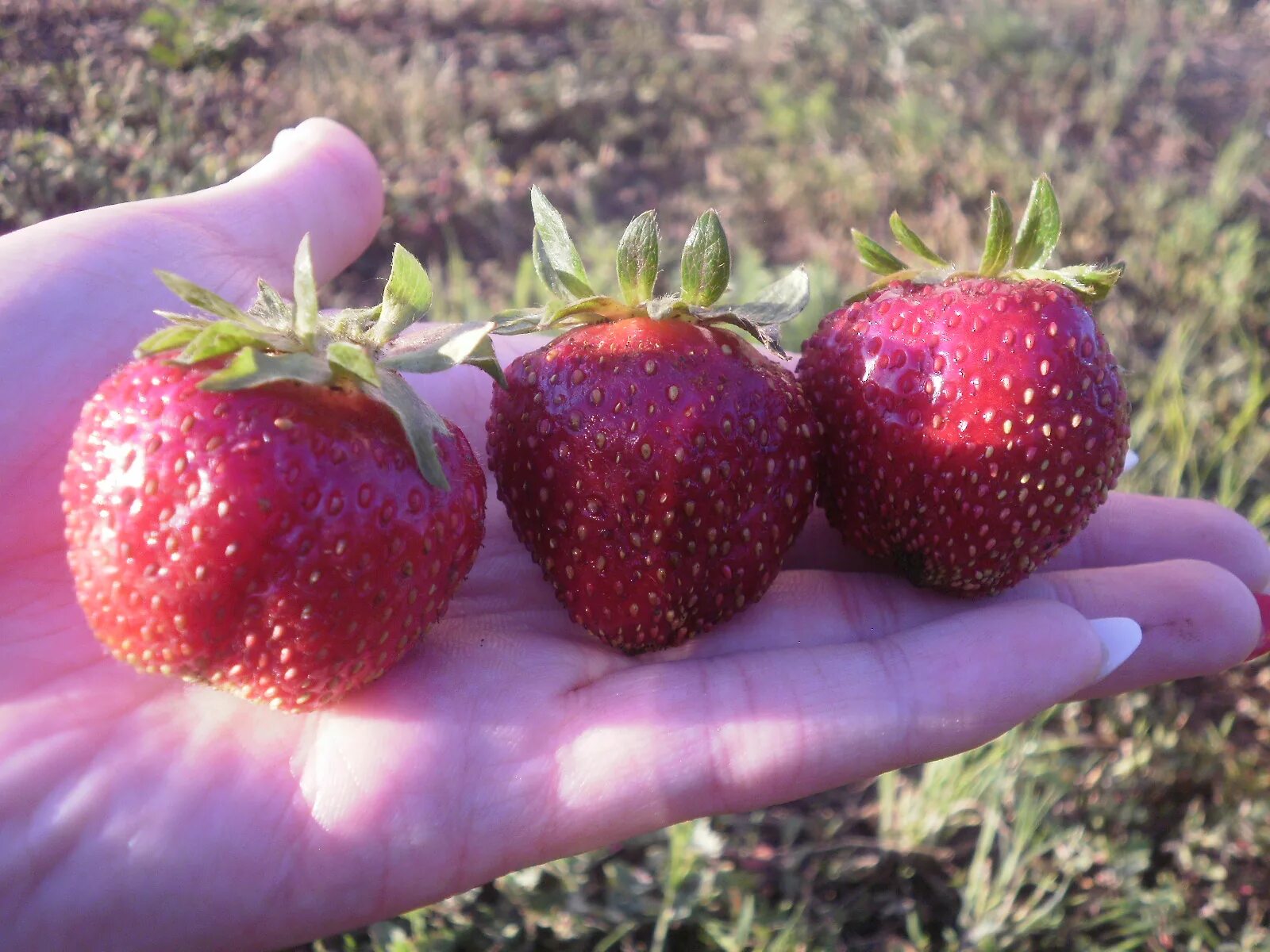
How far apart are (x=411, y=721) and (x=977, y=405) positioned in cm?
114

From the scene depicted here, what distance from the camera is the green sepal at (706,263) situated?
1680 millimetres

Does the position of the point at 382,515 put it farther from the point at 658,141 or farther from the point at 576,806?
the point at 658,141

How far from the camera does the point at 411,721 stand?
172cm

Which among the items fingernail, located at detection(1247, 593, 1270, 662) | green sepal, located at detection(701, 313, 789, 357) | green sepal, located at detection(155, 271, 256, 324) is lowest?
fingernail, located at detection(1247, 593, 1270, 662)

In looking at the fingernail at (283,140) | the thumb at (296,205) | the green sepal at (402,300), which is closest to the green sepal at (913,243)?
the green sepal at (402,300)

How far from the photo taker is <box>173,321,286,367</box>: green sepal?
1431mm

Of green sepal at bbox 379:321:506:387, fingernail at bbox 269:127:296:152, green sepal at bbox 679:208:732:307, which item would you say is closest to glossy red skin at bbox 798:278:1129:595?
green sepal at bbox 679:208:732:307

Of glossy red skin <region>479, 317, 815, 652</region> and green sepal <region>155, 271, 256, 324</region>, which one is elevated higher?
green sepal <region>155, 271, 256, 324</region>

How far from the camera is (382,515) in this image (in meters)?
1.51

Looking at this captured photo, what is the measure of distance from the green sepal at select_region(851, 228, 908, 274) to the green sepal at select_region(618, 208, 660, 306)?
1.49ft

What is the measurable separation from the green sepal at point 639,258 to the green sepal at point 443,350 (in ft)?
0.89

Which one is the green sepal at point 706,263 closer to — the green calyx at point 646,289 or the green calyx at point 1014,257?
the green calyx at point 646,289

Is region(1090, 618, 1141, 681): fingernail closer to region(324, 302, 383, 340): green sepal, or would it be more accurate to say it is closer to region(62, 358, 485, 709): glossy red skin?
region(62, 358, 485, 709): glossy red skin

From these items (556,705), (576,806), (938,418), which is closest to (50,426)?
(556,705)
